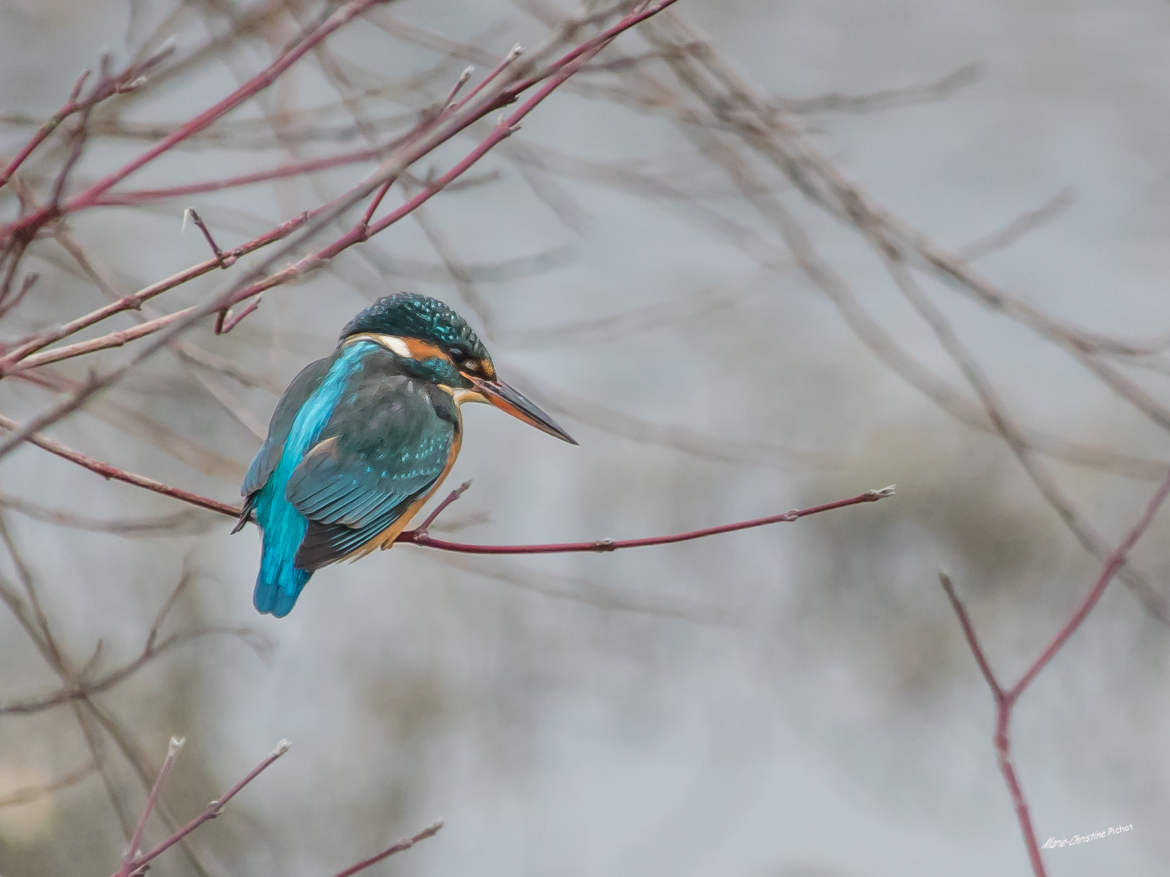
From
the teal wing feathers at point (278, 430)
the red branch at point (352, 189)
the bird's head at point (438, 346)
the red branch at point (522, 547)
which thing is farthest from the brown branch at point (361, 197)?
the bird's head at point (438, 346)

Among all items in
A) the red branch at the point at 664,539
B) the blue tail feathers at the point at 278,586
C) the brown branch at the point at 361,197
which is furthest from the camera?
the blue tail feathers at the point at 278,586

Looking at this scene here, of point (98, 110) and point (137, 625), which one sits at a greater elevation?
point (98, 110)

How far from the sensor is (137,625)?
4.16 metres

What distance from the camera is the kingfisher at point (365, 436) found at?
1909mm

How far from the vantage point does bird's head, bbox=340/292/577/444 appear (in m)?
2.23

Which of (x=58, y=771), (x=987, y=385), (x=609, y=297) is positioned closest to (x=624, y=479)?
(x=609, y=297)

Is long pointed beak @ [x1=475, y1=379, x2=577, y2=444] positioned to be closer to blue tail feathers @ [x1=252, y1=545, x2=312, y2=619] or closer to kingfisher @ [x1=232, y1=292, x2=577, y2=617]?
kingfisher @ [x1=232, y1=292, x2=577, y2=617]

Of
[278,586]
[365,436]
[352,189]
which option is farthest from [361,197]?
[365,436]

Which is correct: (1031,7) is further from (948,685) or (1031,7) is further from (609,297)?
(948,685)

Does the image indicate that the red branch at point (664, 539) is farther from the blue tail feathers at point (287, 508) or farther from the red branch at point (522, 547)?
the blue tail feathers at point (287, 508)

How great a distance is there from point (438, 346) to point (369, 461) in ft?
0.94

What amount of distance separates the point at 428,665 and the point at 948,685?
1.87 metres

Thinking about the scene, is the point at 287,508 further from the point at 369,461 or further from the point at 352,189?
the point at 352,189

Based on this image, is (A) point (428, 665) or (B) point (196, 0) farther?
(A) point (428, 665)
